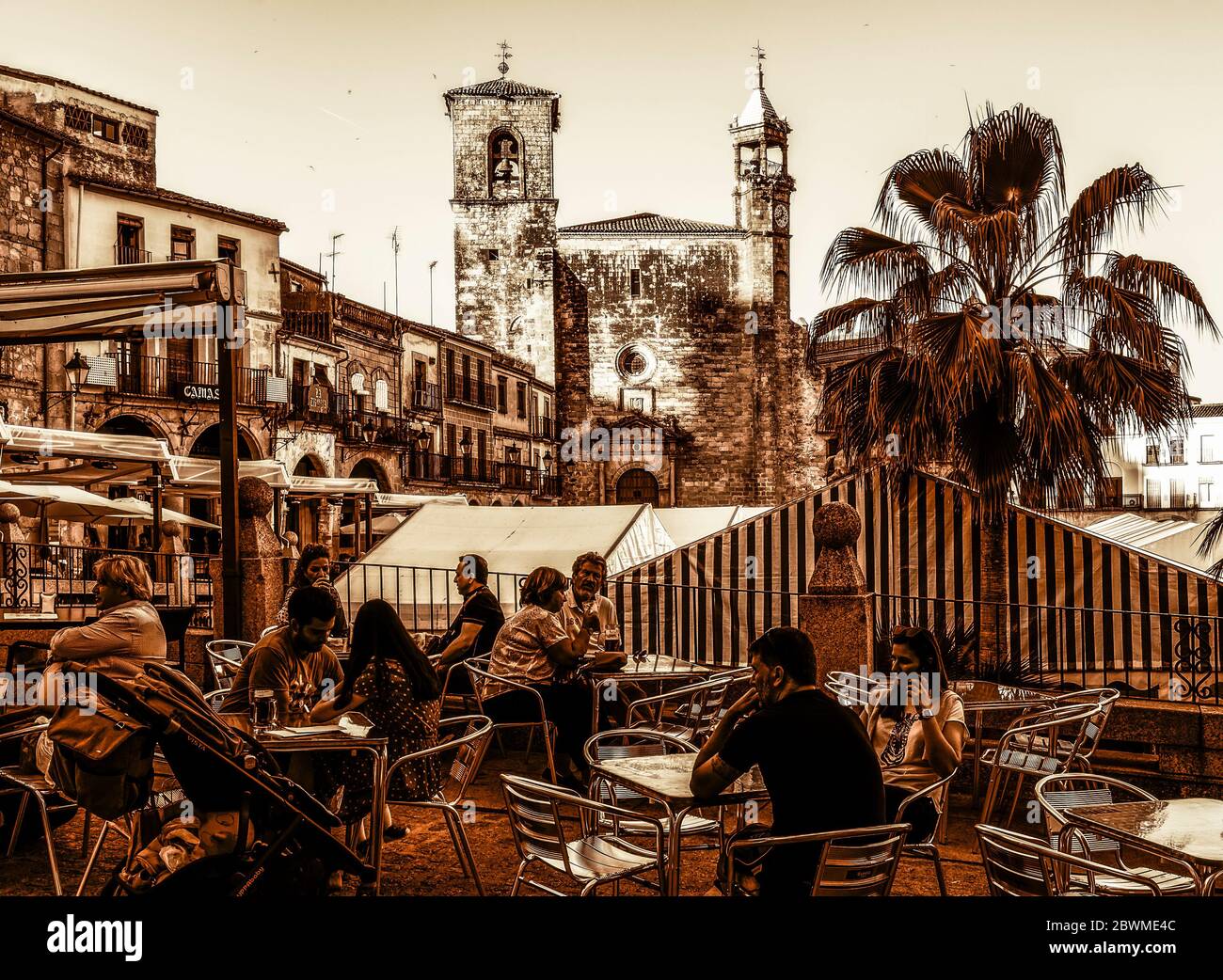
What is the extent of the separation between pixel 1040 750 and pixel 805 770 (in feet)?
10.2

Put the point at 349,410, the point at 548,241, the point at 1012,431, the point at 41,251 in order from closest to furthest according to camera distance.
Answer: the point at 1012,431
the point at 41,251
the point at 349,410
the point at 548,241

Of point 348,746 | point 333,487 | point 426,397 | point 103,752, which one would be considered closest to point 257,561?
point 348,746

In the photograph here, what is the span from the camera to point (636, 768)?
13.2 feet

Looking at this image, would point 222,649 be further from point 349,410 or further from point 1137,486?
point 1137,486

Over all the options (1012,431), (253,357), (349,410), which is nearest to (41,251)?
(253,357)

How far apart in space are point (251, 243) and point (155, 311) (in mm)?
26826

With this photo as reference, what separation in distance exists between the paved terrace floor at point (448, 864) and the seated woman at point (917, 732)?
0.58 m

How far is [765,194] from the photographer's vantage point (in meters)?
42.7

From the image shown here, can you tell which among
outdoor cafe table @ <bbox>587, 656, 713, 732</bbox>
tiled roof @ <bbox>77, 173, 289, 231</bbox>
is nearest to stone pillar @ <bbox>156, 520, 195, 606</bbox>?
outdoor cafe table @ <bbox>587, 656, 713, 732</bbox>

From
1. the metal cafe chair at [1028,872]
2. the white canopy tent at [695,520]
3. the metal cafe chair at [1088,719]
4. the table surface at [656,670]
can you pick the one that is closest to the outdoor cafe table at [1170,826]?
the metal cafe chair at [1028,872]

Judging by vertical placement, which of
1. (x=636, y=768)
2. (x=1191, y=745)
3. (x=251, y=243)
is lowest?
(x=1191, y=745)

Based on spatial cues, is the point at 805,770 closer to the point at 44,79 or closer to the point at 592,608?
the point at 592,608

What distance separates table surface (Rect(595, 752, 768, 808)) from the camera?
3.58 metres

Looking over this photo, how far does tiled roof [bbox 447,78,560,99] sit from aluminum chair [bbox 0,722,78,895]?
1612 inches
